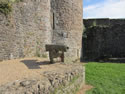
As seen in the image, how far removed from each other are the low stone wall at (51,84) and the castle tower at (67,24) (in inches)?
192

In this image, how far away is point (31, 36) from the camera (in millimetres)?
8406

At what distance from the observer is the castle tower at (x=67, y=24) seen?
10609 mm

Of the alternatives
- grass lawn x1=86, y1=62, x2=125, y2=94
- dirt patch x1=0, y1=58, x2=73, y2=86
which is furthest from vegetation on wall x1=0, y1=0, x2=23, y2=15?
grass lawn x1=86, y1=62, x2=125, y2=94

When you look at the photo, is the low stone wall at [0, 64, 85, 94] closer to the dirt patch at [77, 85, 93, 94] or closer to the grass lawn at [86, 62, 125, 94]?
the dirt patch at [77, 85, 93, 94]

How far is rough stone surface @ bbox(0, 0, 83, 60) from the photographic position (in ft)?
22.8

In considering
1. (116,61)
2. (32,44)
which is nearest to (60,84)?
(32,44)

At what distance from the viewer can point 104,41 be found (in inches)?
607

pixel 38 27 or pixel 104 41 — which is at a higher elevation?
pixel 38 27

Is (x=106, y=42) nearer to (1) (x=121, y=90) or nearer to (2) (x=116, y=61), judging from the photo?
(2) (x=116, y=61)

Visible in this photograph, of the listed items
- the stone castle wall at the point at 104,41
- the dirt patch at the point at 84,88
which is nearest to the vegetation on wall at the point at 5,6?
the dirt patch at the point at 84,88

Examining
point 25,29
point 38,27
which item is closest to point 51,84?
point 25,29

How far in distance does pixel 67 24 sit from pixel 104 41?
21.1 ft

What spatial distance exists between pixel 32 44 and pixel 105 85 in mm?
4985

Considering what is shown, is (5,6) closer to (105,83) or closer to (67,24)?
(67,24)
